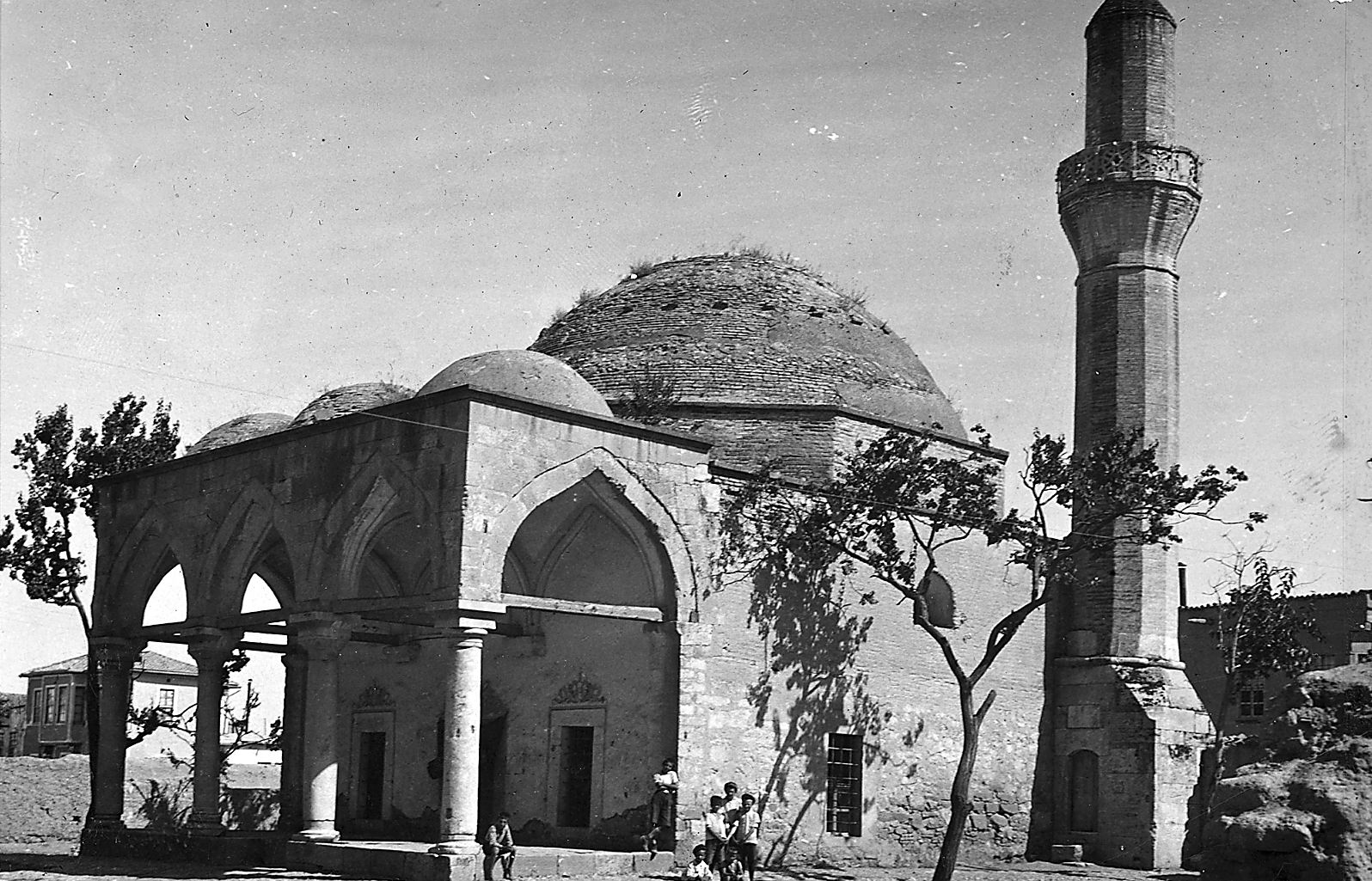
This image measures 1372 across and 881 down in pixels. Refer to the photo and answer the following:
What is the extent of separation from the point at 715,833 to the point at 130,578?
27.8 ft


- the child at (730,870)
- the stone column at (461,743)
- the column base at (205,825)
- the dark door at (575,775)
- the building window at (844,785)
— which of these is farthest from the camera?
the building window at (844,785)

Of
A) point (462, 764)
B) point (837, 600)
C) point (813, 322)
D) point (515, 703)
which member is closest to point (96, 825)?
point (515, 703)

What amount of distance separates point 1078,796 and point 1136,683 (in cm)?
165

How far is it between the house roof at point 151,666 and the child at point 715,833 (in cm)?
2835

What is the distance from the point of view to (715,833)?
14.6 m

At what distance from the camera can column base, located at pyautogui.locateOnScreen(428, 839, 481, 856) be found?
45.1ft

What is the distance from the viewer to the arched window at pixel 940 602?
19.6 m

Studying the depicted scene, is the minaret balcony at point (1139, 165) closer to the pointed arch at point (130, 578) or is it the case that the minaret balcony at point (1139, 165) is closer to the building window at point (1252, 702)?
the building window at point (1252, 702)

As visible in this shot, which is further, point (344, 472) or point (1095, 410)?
point (1095, 410)

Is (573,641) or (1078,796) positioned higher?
(573,641)

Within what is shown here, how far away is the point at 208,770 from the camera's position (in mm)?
17109

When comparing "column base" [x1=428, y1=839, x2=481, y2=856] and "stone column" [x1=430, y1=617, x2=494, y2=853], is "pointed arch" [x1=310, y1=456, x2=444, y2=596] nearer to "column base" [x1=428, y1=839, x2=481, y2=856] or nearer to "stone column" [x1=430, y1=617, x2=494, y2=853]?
"stone column" [x1=430, y1=617, x2=494, y2=853]

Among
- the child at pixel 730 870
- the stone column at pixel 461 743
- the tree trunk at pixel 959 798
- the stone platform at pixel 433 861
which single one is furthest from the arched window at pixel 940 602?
the stone column at pixel 461 743

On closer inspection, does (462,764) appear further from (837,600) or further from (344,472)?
(837,600)
